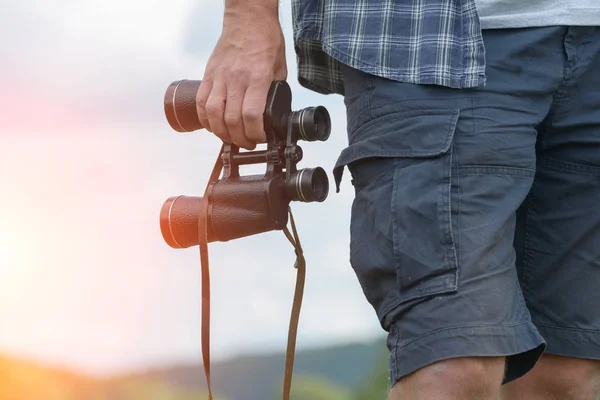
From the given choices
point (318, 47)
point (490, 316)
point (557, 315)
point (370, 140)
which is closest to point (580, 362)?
point (557, 315)

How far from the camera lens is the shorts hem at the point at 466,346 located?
125 cm

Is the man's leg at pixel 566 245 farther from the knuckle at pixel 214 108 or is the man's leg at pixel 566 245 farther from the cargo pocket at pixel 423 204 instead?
the knuckle at pixel 214 108

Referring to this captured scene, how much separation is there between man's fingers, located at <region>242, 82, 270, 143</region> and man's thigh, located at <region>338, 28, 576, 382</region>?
0.18 meters

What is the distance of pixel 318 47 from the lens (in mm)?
1558

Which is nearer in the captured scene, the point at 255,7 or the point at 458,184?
the point at 458,184

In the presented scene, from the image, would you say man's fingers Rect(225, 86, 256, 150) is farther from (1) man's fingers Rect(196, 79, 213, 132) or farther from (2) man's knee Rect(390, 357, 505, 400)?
(2) man's knee Rect(390, 357, 505, 400)

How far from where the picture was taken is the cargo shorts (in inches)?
50.4

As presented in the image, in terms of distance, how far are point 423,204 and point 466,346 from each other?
0.70 ft

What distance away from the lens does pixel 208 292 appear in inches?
61.8

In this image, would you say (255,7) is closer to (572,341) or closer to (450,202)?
(450,202)

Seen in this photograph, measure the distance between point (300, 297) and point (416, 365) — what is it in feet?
1.21

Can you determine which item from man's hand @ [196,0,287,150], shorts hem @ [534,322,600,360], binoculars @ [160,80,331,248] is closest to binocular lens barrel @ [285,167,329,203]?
binoculars @ [160,80,331,248]

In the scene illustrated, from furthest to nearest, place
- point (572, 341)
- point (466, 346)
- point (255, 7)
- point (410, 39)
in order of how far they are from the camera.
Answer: point (572, 341) < point (255, 7) < point (410, 39) < point (466, 346)

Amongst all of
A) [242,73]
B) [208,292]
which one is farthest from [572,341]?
[242,73]
